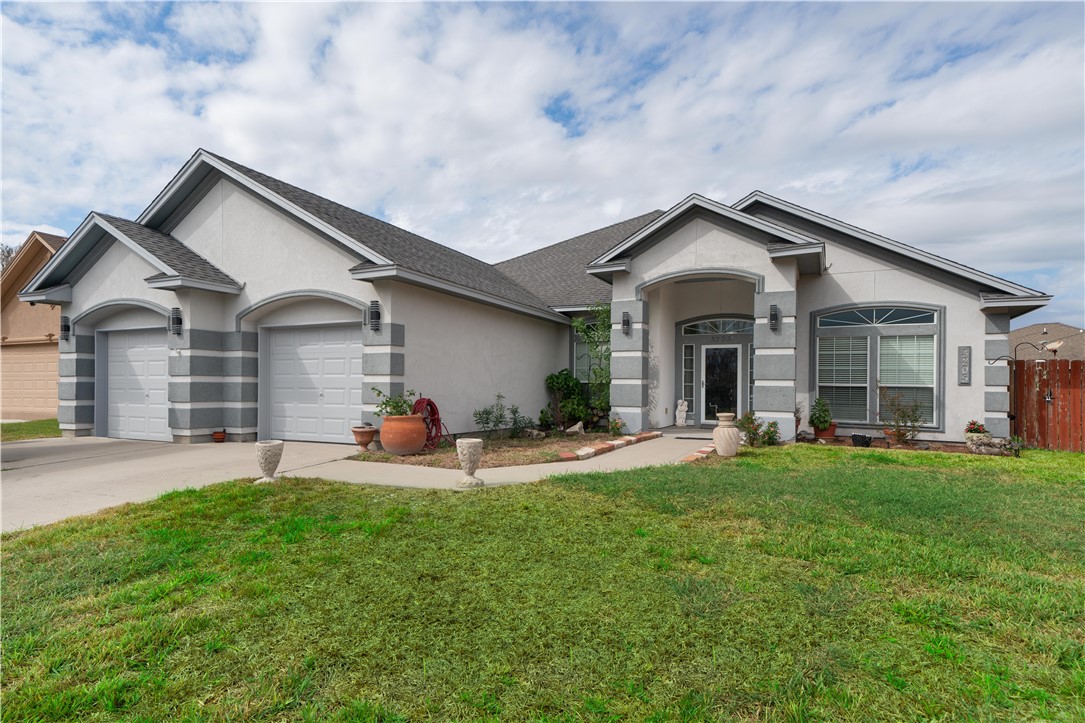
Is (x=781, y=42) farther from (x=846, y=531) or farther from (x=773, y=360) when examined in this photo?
(x=846, y=531)

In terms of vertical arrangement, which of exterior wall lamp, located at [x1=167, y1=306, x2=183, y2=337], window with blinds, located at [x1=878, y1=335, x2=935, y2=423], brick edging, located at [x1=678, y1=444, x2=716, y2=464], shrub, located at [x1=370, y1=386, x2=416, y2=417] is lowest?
brick edging, located at [x1=678, y1=444, x2=716, y2=464]

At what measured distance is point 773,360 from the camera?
11.8 meters

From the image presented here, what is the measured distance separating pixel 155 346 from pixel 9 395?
11.1 meters

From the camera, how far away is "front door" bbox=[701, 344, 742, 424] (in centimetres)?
1460

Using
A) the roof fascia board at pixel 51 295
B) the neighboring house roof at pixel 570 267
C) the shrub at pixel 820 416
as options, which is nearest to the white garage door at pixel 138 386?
the roof fascia board at pixel 51 295

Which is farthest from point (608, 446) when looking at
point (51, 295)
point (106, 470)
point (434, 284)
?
point (51, 295)

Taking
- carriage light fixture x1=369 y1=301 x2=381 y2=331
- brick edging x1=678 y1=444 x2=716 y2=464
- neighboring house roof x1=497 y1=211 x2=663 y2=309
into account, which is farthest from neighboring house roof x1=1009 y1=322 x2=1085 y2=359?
carriage light fixture x1=369 y1=301 x2=381 y2=331

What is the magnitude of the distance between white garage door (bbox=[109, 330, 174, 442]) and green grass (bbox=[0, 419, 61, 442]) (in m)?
1.93

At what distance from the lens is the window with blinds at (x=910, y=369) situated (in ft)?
40.5

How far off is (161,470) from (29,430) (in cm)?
1004

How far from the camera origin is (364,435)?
10.6m

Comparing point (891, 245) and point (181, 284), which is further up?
point (891, 245)

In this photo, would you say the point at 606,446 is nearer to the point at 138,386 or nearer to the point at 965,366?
the point at 965,366

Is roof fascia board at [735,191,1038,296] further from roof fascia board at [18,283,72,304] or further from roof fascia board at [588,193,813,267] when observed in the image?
roof fascia board at [18,283,72,304]
